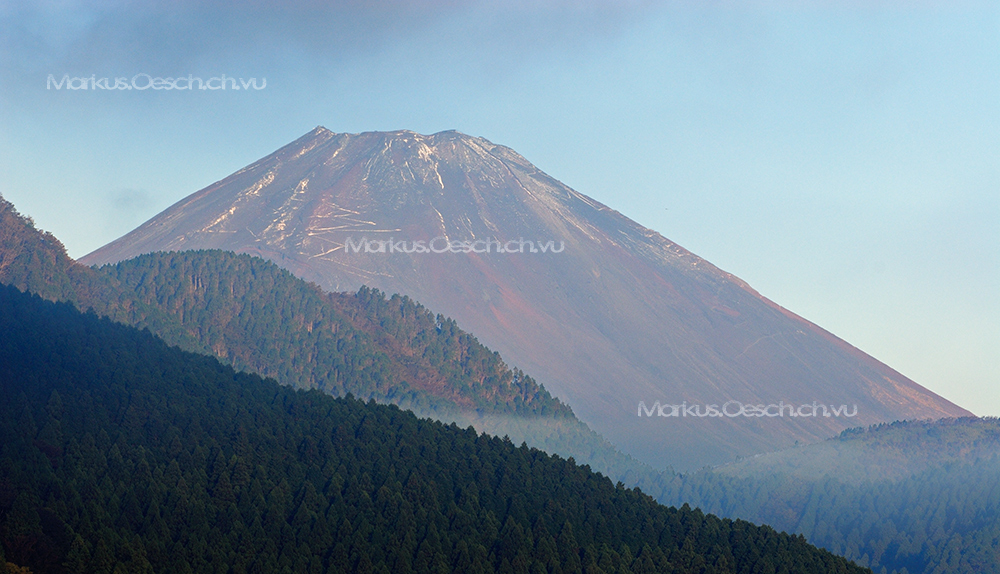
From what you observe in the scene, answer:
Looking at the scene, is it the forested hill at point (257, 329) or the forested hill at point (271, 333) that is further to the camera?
the forested hill at point (271, 333)

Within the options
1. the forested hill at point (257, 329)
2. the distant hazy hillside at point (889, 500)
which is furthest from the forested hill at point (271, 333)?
the distant hazy hillside at point (889, 500)

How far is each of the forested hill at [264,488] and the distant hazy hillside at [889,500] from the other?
6107cm

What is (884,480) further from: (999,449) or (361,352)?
(361,352)

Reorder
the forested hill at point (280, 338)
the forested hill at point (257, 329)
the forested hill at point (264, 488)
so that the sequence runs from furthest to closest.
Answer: the forested hill at point (280, 338), the forested hill at point (257, 329), the forested hill at point (264, 488)

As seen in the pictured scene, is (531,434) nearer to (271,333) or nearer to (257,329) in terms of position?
(271,333)

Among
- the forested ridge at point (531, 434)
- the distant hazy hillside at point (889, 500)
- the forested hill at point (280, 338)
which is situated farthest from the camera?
the forested hill at point (280, 338)

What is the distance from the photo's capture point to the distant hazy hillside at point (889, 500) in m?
149

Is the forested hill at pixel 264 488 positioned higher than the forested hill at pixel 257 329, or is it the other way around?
the forested hill at pixel 257 329

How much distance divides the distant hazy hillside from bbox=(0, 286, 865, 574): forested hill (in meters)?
61.1

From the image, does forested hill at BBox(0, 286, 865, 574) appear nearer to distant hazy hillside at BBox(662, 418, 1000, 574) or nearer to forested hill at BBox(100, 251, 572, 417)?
distant hazy hillside at BBox(662, 418, 1000, 574)

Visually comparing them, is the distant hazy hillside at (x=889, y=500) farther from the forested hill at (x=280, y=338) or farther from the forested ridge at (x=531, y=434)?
the forested hill at (x=280, y=338)

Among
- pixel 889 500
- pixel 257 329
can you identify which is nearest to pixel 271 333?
pixel 257 329

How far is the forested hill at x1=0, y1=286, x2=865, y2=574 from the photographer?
246ft

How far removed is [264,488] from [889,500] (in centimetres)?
11127
